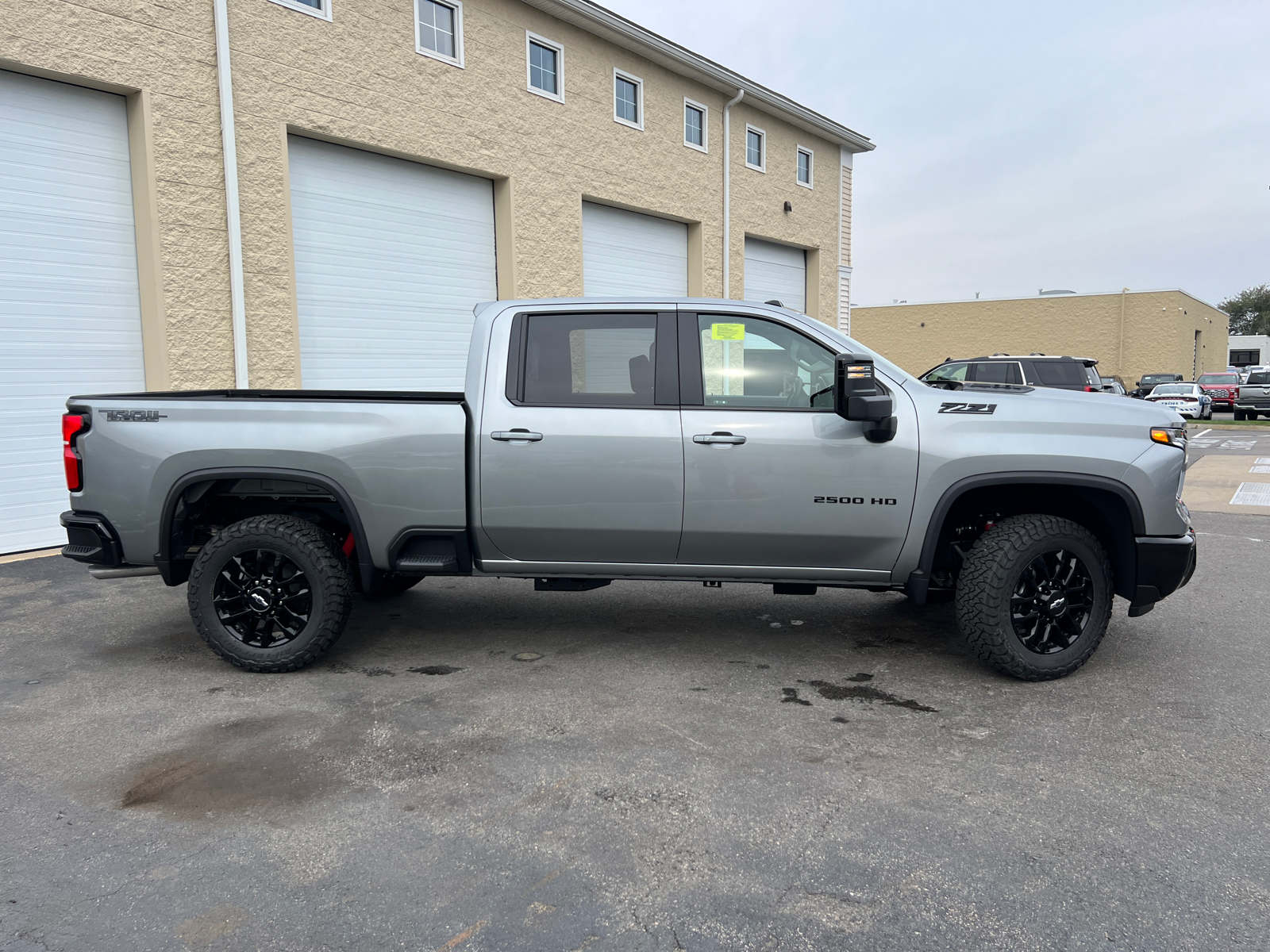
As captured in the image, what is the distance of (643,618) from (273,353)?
21.4 feet

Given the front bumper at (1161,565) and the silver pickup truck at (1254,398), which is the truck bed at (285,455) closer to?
the front bumper at (1161,565)

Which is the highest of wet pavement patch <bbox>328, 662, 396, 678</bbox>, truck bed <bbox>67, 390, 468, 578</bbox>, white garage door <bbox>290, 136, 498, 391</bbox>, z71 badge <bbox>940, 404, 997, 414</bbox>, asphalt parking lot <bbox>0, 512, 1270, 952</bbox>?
→ white garage door <bbox>290, 136, 498, 391</bbox>

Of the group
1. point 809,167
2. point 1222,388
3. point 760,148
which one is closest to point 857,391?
point 760,148

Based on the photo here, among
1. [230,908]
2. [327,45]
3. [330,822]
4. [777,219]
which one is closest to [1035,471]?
[330,822]

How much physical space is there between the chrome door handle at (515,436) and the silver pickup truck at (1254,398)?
109 ft

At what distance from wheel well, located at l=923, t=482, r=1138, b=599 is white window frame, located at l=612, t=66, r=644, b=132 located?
11.9 meters

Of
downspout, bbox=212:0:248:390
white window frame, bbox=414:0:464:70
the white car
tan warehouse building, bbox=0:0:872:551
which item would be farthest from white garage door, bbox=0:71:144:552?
the white car

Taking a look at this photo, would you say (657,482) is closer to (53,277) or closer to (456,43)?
(53,277)

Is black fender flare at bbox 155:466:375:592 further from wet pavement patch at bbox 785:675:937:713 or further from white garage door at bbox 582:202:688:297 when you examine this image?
white garage door at bbox 582:202:688:297

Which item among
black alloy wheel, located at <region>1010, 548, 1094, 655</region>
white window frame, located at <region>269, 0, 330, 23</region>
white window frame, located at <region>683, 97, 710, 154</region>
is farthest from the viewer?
white window frame, located at <region>683, 97, 710, 154</region>

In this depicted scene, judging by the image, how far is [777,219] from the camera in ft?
61.7

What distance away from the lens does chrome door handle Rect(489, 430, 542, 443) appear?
14.9ft

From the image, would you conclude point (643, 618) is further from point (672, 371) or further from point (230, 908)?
point (230, 908)

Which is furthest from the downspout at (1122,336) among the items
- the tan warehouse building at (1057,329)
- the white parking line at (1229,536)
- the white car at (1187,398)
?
the white parking line at (1229,536)
